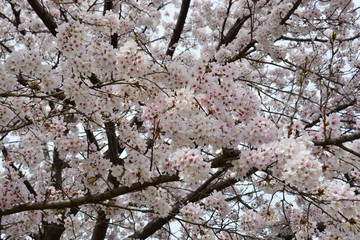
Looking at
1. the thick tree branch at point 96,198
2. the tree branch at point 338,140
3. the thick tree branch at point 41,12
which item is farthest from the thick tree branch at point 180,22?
the tree branch at point 338,140

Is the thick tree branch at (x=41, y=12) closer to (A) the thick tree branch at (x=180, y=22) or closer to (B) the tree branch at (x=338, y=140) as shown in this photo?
(A) the thick tree branch at (x=180, y=22)

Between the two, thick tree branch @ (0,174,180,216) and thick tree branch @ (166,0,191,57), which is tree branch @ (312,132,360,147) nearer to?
thick tree branch @ (0,174,180,216)

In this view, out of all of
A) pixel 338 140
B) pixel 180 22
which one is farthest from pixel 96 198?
pixel 180 22

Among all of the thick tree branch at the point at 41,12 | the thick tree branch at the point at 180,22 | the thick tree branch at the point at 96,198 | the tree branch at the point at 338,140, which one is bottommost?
the tree branch at the point at 338,140

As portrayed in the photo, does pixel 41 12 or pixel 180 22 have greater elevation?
pixel 180 22

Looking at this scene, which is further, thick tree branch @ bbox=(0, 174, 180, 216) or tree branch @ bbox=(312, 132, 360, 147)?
thick tree branch @ bbox=(0, 174, 180, 216)

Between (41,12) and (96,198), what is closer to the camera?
(96,198)

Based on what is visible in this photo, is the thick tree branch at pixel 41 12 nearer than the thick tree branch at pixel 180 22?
Yes

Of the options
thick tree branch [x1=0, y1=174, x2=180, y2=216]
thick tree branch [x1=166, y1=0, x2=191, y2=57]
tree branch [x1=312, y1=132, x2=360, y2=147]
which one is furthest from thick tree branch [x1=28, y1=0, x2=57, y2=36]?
tree branch [x1=312, y1=132, x2=360, y2=147]

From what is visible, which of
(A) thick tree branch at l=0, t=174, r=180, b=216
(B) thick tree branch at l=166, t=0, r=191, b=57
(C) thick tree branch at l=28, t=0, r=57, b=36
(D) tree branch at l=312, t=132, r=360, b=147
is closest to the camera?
(D) tree branch at l=312, t=132, r=360, b=147

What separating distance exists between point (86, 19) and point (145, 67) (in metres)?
1.88

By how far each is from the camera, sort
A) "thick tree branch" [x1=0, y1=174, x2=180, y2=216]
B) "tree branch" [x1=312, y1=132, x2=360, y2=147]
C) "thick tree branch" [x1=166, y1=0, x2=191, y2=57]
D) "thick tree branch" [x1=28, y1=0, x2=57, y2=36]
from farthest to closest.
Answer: "thick tree branch" [x1=166, y1=0, x2=191, y2=57] → "thick tree branch" [x1=28, y1=0, x2=57, y2=36] → "thick tree branch" [x1=0, y1=174, x2=180, y2=216] → "tree branch" [x1=312, y1=132, x2=360, y2=147]

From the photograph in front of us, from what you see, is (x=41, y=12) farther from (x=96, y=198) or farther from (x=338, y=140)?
(x=338, y=140)

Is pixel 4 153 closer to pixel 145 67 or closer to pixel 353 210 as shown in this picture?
pixel 145 67
